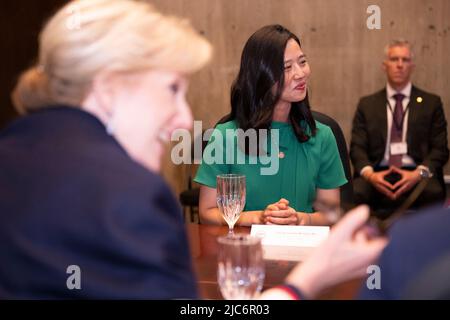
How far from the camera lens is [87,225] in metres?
0.95

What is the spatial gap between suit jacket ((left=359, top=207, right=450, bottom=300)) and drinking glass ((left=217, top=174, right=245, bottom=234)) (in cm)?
118

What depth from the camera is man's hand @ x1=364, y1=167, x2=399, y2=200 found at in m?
4.34

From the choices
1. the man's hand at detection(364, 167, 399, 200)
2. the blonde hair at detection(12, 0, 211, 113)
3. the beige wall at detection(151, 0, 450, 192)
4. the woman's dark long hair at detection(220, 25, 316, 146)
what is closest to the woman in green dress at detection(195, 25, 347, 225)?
the woman's dark long hair at detection(220, 25, 316, 146)

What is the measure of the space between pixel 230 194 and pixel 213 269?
355 millimetres

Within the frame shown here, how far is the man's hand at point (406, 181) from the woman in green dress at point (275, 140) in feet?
6.11

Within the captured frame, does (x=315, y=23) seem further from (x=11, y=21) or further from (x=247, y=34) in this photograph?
(x=11, y=21)

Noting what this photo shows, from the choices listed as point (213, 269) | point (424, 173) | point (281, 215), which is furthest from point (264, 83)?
point (424, 173)

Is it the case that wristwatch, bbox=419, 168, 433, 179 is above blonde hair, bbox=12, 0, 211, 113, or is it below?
below

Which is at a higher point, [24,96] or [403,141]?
[24,96]

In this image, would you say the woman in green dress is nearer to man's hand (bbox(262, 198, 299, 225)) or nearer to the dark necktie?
man's hand (bbox(262, 198, 299, 225))

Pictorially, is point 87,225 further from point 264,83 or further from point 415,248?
point 264,83

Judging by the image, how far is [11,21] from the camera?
11.4 ft
